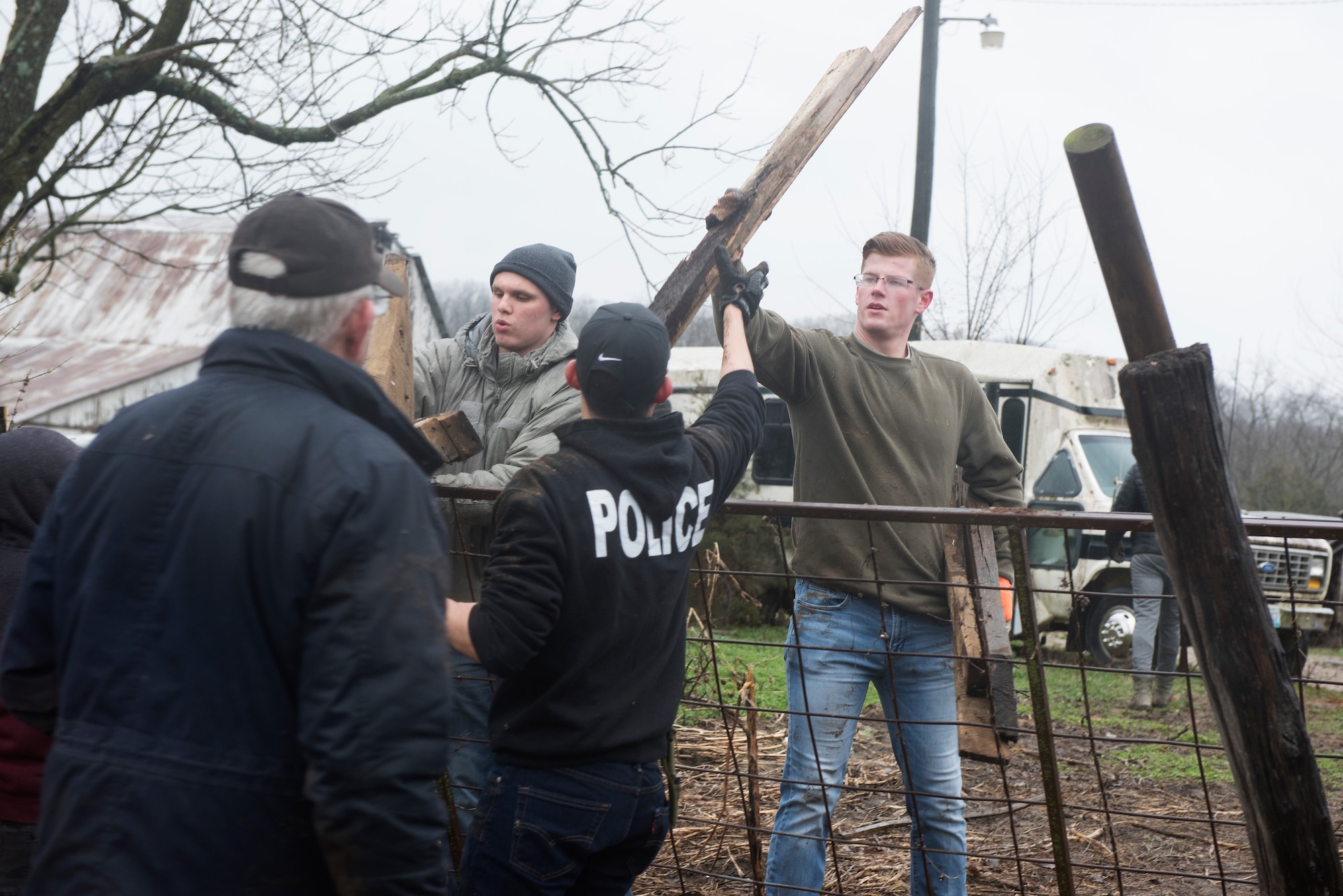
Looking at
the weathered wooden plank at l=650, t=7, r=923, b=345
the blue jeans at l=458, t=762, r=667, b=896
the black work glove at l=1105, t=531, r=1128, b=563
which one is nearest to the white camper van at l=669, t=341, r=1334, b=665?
the black work glove at l=1105, t=531, r=1128, b=563

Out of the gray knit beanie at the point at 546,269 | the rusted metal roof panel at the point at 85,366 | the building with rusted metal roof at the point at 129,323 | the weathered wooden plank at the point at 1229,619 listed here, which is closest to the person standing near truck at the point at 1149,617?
the gray knit beanie at the point at 546,269

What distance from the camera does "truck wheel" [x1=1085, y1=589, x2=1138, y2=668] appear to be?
9383 mm

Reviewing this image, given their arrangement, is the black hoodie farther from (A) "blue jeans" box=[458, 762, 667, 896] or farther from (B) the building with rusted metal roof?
(B) the building with rusted metal roof

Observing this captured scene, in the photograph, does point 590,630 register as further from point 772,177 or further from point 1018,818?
point 1018,818

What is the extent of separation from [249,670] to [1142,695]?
7.68m

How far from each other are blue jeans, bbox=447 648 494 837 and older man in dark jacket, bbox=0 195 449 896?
137 cm

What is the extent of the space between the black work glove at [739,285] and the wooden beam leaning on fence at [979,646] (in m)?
0.84

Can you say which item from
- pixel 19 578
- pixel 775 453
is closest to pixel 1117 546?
pixel 775 453

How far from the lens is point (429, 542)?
141 cm

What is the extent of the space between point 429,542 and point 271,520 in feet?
0.65

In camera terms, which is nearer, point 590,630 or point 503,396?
point 590,630

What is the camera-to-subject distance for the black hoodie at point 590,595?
1.92m

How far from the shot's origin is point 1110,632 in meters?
9.45

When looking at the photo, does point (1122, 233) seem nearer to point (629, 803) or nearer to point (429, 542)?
point (429, 542)
